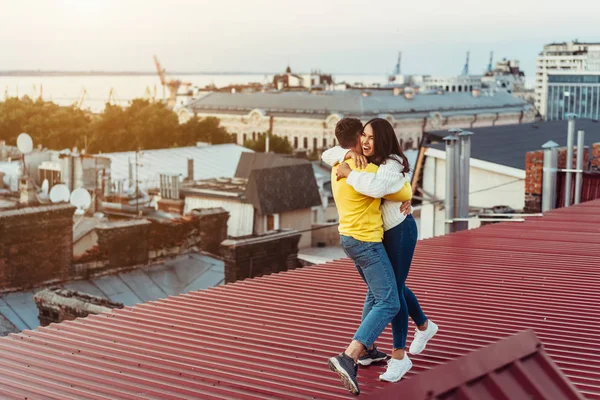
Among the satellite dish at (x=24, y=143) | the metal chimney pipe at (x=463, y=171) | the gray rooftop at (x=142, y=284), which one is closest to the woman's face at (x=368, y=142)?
the gray rooftop at (x=142, y=284)

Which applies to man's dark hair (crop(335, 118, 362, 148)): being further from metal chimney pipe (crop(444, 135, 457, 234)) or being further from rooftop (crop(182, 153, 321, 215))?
rooftop (crop(182, 153, 321, 215))

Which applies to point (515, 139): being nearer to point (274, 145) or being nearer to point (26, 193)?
point (26, 193)

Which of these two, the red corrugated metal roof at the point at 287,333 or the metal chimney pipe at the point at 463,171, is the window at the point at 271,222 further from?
→ the red corrugated metal roof at the point at 287,333

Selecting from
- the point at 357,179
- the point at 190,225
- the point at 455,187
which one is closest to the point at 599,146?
the point at 455,187

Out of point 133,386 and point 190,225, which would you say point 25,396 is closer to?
point 133,386

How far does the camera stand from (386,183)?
5.45m

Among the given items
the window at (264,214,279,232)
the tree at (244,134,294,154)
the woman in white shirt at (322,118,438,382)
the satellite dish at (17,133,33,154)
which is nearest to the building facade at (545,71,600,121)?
the tree at (244,134,294,154)

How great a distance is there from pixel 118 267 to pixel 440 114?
91.0m

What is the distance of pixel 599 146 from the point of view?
1967 centimetres

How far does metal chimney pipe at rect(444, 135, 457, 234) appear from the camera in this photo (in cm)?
1475

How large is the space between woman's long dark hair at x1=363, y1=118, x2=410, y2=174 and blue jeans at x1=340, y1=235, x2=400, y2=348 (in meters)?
0.51

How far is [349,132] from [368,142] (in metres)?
0.14

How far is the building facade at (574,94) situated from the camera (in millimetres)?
171625

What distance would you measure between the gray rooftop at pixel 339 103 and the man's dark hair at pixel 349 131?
90.1m
